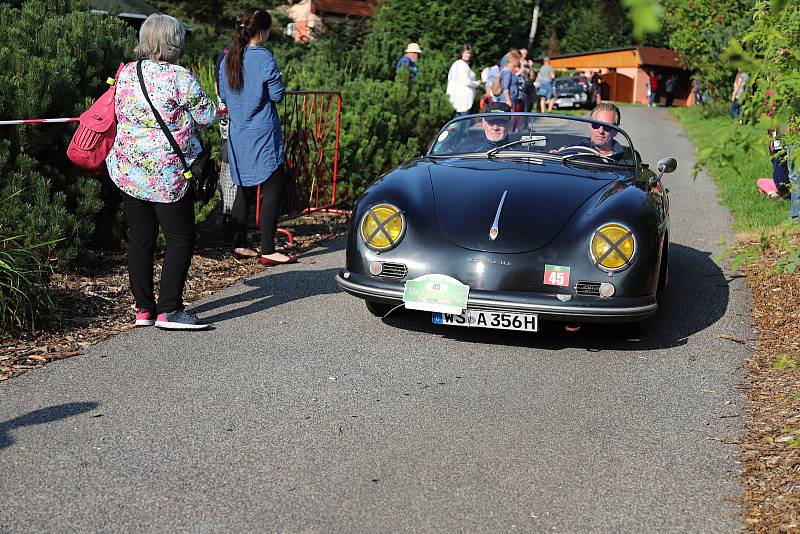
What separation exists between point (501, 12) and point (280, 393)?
104 ft

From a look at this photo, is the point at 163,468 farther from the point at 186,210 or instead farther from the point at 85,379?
the point at 186,210

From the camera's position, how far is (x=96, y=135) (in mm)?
6262

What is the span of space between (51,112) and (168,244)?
2.22m

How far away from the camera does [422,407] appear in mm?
5160

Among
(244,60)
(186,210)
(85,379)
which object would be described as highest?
(244,60)

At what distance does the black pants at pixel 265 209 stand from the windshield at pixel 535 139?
139cm

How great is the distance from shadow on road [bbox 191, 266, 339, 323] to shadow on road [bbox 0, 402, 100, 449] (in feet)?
6.28

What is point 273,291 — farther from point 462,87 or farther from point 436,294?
point 462,87

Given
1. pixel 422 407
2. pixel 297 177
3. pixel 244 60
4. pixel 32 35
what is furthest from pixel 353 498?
pixel 297 177

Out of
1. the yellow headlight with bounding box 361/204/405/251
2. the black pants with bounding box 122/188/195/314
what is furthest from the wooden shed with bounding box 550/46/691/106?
the black pants with bounding box 122/188/195/314

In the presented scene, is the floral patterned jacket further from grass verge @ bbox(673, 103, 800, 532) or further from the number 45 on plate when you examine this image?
grass verge @ bbox(673, 103, 800, 532)

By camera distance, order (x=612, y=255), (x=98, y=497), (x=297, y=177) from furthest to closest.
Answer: (x=297, y=177) → (x=612, y=255) → (x=98, y=497)

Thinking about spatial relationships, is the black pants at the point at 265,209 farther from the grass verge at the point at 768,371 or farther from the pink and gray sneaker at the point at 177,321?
the grass verge at the point at 768,371

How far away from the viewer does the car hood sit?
20.6 feet
